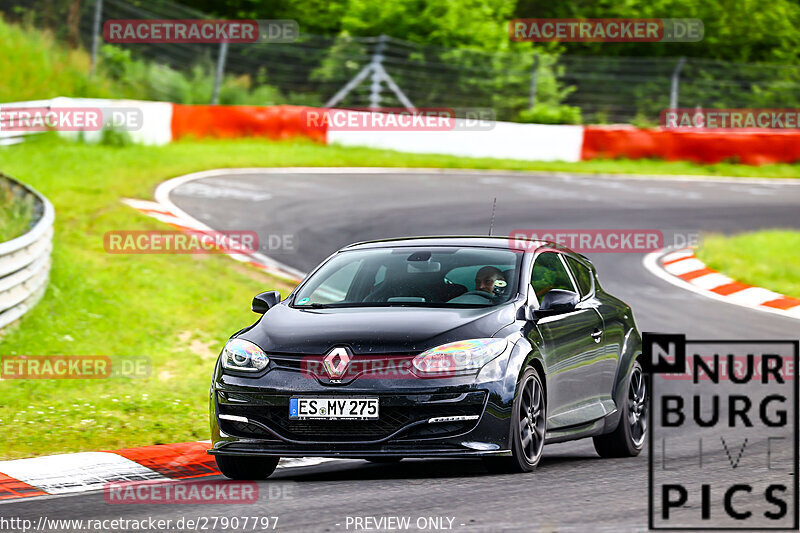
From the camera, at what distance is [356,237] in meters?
18.1

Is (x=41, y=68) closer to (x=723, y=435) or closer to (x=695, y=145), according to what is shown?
(x=695, y=145)

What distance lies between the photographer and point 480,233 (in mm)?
18422

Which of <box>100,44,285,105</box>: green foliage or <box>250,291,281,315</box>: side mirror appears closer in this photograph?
<box>250,291,281,315</box>: side mirror

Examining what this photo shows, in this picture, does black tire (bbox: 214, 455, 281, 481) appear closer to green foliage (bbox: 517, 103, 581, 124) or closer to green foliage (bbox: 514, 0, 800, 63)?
green foliage (bbox: 517, 103, 581, 124)

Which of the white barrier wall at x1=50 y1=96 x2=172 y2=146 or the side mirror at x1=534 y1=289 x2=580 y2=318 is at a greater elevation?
the side mirror at x1=534 y1=289 x2=580 y2=318

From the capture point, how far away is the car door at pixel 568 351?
8.07 meters

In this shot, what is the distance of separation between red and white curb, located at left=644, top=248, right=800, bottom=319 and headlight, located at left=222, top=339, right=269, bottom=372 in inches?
350

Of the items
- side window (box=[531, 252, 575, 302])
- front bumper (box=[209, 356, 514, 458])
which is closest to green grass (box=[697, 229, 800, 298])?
side window (box=[531, 252, 575, 302])

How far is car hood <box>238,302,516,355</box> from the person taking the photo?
7332mm

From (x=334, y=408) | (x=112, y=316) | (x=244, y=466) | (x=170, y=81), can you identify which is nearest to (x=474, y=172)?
(x=170, y=81)

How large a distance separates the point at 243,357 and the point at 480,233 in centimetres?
1103

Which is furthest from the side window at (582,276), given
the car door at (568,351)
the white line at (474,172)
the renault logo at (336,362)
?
the white line at (474,172)

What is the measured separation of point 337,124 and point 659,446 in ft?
62.7

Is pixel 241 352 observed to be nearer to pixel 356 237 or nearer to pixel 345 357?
pixel 345 357
